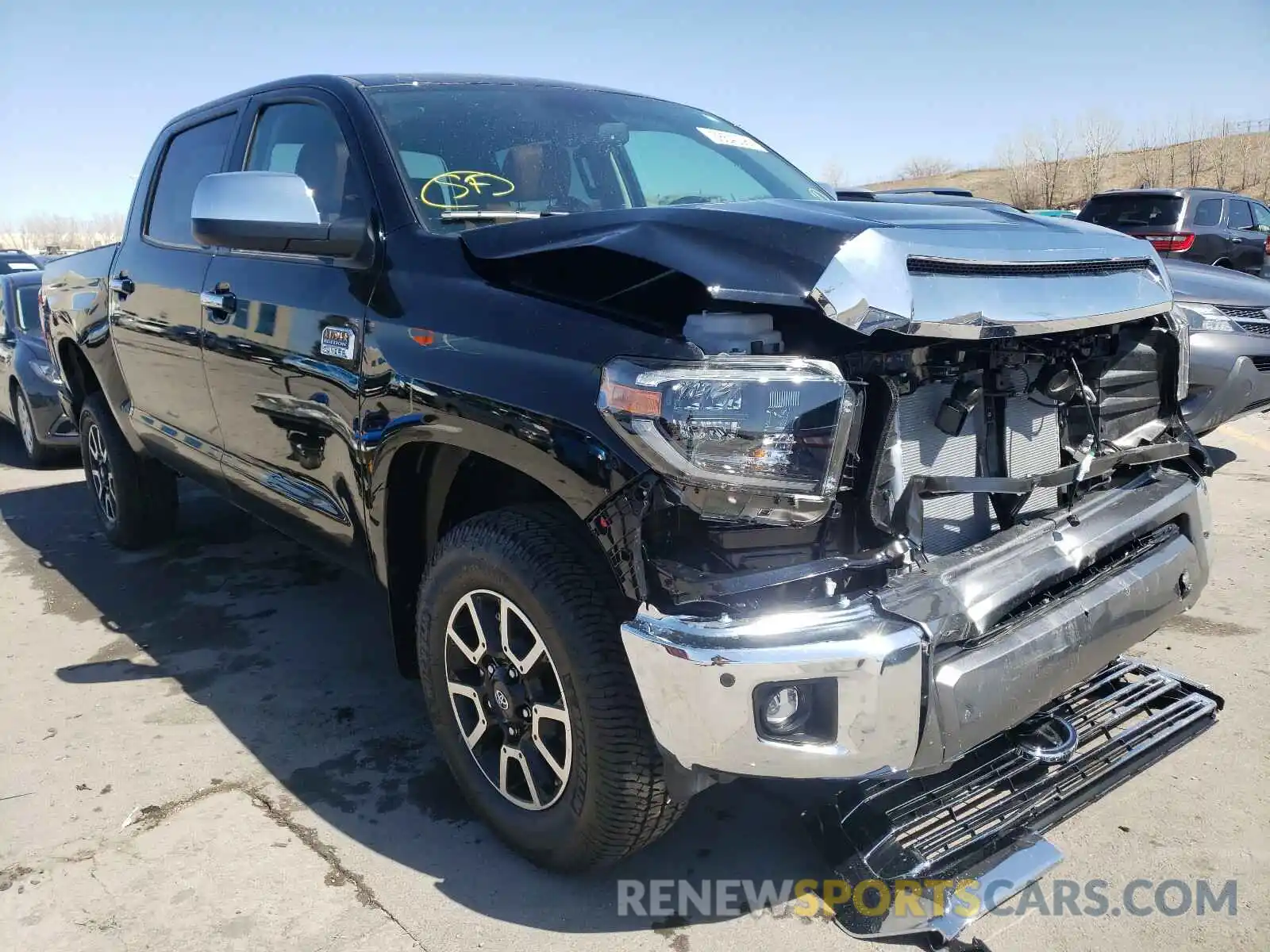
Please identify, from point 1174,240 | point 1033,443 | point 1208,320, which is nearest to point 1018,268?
point 1033,443

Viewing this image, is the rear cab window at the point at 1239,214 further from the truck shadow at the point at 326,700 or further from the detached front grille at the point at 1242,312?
the truck shadow at the point at 326,700

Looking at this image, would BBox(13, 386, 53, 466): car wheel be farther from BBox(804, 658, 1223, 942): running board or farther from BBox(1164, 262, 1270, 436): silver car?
BBox(1164, 262, 1270, 436): silver car

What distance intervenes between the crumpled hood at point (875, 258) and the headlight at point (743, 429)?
0.14 m

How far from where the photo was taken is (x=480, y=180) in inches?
107

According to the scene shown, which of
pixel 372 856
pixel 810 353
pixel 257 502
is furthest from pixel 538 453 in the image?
pixel 257 502

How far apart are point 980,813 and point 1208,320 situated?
12.2 ft

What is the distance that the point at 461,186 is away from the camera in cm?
270

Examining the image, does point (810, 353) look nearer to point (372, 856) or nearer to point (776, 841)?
point (776, 841)

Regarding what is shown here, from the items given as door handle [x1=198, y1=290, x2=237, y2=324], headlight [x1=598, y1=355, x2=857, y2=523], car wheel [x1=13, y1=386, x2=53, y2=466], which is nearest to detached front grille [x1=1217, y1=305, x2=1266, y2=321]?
headlight [x1=598, y1=355, x2=857, y2=523]

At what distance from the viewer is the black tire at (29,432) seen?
6.95 meters

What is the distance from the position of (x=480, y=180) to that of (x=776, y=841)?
1939 millimetres

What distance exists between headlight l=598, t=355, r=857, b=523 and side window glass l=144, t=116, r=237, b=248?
2.59 metres

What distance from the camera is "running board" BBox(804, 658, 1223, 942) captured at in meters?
2.06

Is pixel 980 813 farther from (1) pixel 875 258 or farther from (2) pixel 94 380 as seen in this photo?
(2) pixel 94 380
